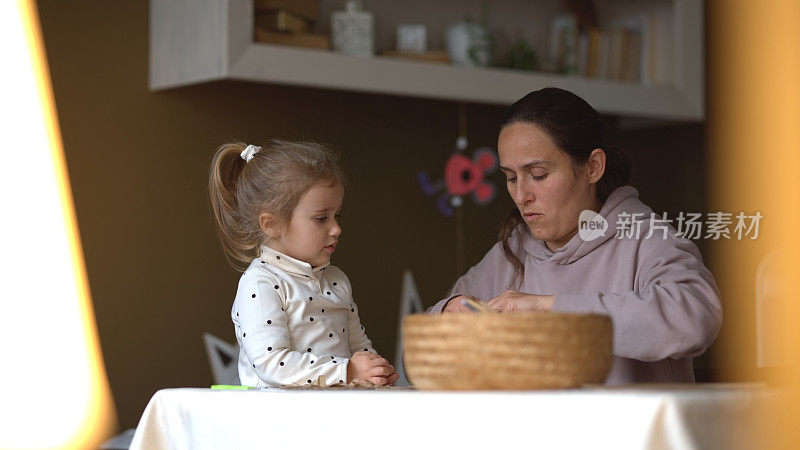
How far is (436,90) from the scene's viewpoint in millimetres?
3432

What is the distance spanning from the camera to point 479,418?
1.15 meters

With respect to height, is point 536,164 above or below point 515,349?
above

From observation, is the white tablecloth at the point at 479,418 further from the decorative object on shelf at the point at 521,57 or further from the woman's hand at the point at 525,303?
the decorative object on shelf at the point at 521,57

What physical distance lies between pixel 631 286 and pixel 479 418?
85 cm

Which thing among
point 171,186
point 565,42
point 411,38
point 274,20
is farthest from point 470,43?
point 171,186

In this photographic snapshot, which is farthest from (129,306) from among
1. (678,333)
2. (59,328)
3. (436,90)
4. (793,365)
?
(793,365)

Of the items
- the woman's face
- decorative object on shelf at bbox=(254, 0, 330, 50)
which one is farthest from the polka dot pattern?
decorative object on shelf at bbox=(254, 0, 330, 50)

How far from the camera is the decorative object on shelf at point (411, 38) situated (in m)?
3.61

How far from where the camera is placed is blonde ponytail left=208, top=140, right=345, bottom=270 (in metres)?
1.84

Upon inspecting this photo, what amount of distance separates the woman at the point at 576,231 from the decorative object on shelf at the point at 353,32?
130cm

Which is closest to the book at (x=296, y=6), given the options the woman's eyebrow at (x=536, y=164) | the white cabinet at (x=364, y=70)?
the white cabinet at (x=364, y=70)

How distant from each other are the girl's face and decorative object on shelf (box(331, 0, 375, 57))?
1594mm

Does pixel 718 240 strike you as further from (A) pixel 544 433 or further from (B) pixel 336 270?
(A) pixel 544 433

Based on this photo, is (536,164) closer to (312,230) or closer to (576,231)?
(576,231)
